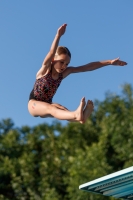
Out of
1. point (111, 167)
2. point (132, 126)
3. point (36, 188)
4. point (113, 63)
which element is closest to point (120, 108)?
point (132, 126)

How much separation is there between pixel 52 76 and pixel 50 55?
0.45 m

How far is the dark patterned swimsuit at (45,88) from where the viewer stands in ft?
20.4

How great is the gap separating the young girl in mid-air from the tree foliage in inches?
438

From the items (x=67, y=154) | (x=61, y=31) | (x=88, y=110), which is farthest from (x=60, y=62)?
(x=67, y=154)

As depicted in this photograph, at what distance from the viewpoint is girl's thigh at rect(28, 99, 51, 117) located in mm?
5957

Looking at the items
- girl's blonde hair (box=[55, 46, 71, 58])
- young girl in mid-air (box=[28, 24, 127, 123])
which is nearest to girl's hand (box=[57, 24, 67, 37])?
young girl in mid-air (box=[28, 24, 127, 123])

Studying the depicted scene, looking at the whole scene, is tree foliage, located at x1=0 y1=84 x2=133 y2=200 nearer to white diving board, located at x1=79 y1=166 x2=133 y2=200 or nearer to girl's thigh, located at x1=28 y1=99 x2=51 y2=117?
white diving board, located at x1=79 y1=166 x2=133 y2=200

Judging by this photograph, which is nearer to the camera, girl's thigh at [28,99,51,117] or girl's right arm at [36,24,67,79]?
girl's right arm at [36,24,67,79]

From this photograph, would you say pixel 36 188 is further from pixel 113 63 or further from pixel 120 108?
pixel 113 63

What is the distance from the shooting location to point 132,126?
1920cm

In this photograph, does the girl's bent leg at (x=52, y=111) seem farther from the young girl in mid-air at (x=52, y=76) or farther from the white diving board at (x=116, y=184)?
the white diving board at (x=116, y=184)

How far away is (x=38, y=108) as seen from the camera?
19.8 ft

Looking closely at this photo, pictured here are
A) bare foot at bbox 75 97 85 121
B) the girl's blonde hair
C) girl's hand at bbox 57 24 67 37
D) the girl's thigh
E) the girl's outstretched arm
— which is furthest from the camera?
the girl's outstretched arm

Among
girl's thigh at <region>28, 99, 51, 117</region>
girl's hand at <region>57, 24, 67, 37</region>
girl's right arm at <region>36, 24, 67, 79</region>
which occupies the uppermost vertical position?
girl's hand at <region>57, 24, 67, 37</region>
